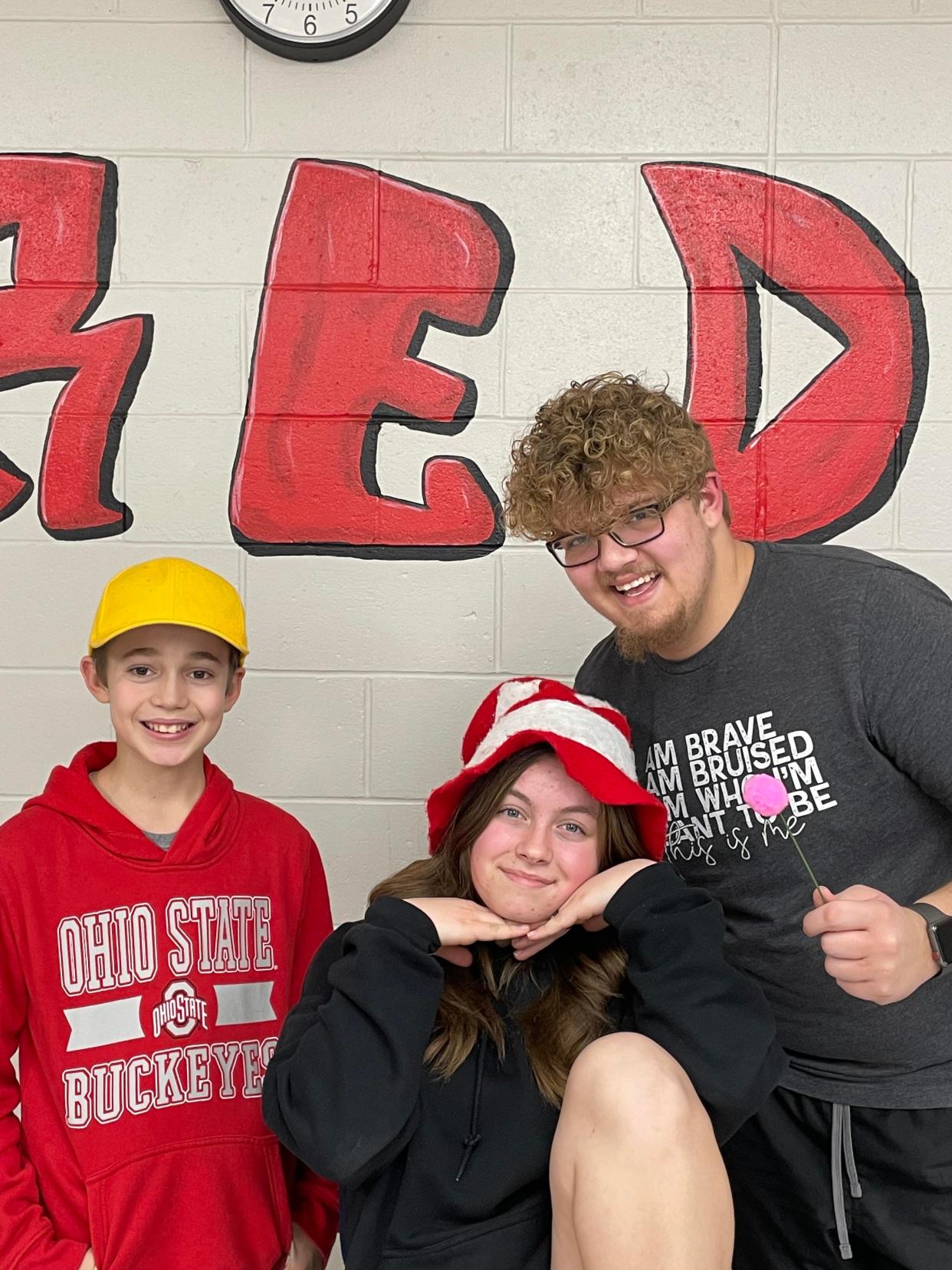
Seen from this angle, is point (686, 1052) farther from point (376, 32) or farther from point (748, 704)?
point (376, 32)

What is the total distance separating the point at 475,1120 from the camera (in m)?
1.43

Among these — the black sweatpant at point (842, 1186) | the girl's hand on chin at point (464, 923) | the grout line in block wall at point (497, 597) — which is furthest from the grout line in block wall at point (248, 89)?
the black sweatpant at point (842, 1186)

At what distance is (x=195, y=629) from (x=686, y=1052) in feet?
2.68

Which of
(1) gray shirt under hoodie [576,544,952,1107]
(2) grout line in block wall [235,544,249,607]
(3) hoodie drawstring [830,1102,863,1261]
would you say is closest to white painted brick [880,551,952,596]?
(1) gray shirt under hoodie [576,544,952,1107]

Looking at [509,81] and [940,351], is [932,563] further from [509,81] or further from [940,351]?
[509,81]

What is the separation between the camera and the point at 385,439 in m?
2.14

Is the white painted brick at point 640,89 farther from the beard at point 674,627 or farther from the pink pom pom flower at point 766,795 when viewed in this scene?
the pink pom pom flower at point 766,795

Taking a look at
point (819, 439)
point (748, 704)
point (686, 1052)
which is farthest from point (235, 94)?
point (686, 1052)

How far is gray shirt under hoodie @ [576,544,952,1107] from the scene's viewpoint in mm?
1511

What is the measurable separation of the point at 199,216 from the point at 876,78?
3.78 ft

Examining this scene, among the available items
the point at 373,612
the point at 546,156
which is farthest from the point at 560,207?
the point at 373,612

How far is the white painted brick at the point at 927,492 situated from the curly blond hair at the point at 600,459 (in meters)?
0.70

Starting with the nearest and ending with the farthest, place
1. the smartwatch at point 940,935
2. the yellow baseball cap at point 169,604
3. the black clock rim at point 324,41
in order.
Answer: the smartwatch at point 940,935 < the yellow baseball cap at point 169,604 < the black clock rim at point 324,41

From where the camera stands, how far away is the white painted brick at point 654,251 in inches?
83.7
